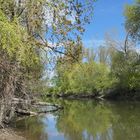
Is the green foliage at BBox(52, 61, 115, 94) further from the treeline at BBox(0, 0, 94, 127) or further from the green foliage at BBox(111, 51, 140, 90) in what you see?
the treeline at BBox(0, 0, 94, 127)

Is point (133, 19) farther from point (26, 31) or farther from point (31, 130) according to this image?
point (26, 31)

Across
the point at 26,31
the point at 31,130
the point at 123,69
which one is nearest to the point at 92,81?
the point at 123,69

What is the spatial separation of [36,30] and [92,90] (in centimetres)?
7634

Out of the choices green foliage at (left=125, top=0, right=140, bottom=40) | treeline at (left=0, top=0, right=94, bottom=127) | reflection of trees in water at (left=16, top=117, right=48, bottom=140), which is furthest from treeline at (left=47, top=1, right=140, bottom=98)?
treeline at (left=0, top=0, right=94, bottom=127)

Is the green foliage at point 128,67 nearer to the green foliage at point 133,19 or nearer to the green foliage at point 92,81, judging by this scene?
the green foliage at point 133,19

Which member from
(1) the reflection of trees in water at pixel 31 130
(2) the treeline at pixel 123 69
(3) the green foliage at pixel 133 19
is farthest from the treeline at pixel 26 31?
(3) the green foliage at pixel 133 19

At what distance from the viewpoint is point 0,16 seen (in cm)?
1110

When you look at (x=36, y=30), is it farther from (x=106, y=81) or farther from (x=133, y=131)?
(x=106, y=81)

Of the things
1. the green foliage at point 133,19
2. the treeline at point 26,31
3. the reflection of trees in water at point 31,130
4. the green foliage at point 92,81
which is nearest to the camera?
the treeline at point 26,31

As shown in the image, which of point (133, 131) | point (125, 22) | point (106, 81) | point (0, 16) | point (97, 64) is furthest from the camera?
point (97, 64)

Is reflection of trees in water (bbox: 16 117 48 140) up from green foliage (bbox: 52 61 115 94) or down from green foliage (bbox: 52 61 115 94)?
down

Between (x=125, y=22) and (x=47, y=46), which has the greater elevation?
(x=125, y=22)

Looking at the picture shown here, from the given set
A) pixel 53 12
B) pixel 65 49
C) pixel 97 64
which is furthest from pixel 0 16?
pixel 97 64

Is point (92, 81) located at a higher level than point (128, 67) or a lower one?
lower
